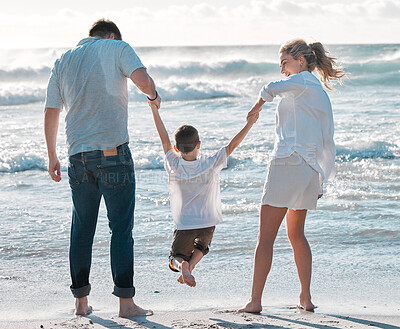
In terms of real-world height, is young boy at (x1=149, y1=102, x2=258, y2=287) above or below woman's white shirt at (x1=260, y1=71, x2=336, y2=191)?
below

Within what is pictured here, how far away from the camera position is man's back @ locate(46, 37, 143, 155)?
3162 mm

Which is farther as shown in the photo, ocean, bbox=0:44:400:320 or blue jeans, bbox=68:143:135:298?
ocean, bbox=0:44:400:320

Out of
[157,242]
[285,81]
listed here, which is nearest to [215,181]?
[285,81]

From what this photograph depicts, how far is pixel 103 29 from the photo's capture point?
3289 millimetres

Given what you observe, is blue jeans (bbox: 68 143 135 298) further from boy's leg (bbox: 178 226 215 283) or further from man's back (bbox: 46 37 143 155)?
boy's leg (bbox: 178 226 215 283)

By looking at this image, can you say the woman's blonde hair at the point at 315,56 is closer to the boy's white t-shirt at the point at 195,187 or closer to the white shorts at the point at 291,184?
the white shorts at the point at 291,184

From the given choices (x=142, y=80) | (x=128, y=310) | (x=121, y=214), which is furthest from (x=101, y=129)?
(x=128, y=310)

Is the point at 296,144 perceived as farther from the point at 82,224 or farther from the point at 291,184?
the point at 82,224

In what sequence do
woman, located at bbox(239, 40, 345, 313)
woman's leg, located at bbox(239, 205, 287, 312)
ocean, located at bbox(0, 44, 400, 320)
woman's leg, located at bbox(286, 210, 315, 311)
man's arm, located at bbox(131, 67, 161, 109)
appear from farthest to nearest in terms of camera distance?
ocean, located at bbox(0, 44, 400, 320) → woman's leg, located at bbox(286, 210, 315, 311) → woman's leg, located at bbox(239, 205, 287, 312) → woman, located at bbox(239, 40, 345, 313) → man's arm, located at bbox(131, 67, 161, 109)

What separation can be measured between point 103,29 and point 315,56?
1.21 m

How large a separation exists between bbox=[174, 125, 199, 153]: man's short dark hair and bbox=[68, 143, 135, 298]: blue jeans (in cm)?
34

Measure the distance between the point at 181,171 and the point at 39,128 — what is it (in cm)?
1047

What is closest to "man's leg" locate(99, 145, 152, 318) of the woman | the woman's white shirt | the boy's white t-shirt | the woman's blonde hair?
the boy's white t-shirt

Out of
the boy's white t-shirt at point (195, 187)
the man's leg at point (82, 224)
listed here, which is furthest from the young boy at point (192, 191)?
the man's leg at point (82, 224)
